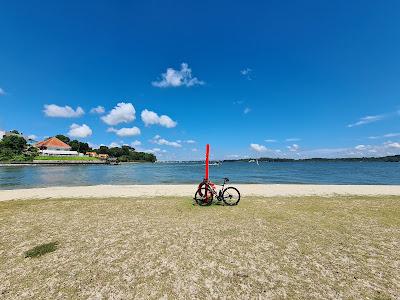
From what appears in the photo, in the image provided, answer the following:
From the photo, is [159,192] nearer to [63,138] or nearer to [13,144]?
[13,144]

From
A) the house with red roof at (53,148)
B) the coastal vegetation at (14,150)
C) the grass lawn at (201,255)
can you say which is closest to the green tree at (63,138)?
the house with red roof at (53,148)

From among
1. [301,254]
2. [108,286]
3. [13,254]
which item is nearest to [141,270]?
[108,286]

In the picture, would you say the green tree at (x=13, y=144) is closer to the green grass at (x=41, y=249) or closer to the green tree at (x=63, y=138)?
the green tree at (x=63, y=138)

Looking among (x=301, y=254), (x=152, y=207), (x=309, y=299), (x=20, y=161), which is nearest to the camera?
(x=309, y=299)

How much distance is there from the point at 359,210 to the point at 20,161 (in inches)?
4909

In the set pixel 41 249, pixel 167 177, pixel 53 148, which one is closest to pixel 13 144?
pixel 53 148

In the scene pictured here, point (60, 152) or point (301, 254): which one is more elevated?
point (60, 152)

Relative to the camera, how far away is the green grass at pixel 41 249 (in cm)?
628

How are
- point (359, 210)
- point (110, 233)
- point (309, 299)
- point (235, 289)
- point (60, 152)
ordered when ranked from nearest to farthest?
point (309, 299), point (235, 289), point (110, 233), point (359, 210), point (60, 152)

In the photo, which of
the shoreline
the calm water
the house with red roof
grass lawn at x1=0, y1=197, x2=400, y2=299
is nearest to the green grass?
grass lawn at x1=0, y1=197, x2=400, y2=299

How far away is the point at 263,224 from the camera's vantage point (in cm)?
912

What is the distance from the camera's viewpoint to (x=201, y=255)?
6227 millimetres

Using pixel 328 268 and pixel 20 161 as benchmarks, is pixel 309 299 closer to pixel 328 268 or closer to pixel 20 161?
pixel 328 268

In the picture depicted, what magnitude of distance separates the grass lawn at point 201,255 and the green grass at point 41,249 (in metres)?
0.05
